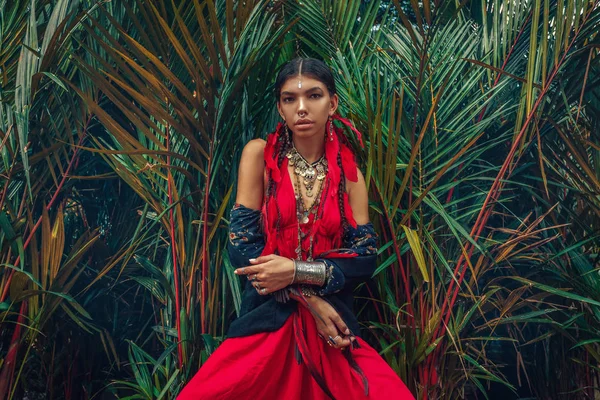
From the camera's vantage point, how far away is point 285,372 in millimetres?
1561

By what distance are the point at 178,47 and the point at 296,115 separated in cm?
44

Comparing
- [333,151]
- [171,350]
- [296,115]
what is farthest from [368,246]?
[171,350]

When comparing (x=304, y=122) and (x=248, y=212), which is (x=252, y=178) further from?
(x=304, y=122)

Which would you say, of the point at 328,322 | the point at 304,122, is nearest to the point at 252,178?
the point at 304,122

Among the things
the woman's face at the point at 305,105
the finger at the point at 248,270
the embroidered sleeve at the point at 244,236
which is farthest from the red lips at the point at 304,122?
the finger at the point at 248,270

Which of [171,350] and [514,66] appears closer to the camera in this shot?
[171,350]

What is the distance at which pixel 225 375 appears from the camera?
4.99ft

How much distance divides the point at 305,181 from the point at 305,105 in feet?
0.63

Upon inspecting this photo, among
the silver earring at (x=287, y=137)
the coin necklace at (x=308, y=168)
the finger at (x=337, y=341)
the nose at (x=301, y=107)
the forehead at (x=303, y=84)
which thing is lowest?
the finger at (x=337, y=341)

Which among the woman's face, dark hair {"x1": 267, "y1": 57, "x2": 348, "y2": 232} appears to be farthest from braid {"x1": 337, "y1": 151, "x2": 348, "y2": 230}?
the woman's face

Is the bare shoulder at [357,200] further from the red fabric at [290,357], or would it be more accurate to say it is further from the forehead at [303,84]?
the forehead at [303,84]

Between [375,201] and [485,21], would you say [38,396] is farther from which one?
[485,21]

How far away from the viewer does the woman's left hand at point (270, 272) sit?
4.96 ft

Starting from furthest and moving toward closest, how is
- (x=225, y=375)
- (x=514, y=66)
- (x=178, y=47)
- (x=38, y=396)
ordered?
(x=38, y=396) < (x=514, y=66) < (x=178, y=47) < (x=225, y=375)
